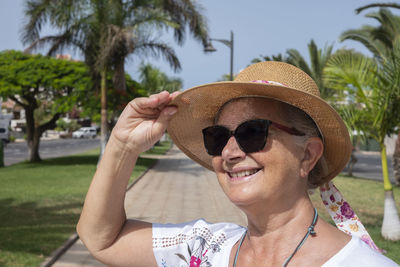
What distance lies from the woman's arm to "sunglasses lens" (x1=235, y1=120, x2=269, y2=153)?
1.22ft

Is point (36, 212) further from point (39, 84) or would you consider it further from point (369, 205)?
point (39, 84)

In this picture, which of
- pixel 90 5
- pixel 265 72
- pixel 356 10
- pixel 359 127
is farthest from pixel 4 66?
pixel 265 72

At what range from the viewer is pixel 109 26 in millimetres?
14883

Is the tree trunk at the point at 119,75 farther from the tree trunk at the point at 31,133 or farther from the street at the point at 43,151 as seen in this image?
the street at the point at 43,151

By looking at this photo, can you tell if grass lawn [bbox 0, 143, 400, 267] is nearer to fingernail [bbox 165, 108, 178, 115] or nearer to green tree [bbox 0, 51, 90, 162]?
green tree [bbox 0, 51, 90, 162]

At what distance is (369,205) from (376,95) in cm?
405

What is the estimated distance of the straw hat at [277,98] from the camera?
1527 millimetres

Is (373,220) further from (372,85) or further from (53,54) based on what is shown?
(53,54)

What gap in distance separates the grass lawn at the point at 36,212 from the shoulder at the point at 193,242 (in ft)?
12.6

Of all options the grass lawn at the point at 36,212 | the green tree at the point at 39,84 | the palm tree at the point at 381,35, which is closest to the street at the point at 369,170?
the palm tree at the point at 381,35

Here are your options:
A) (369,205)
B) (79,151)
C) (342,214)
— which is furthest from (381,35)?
(79,151)

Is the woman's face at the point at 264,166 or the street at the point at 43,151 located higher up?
the woman's face at the point at 264,166

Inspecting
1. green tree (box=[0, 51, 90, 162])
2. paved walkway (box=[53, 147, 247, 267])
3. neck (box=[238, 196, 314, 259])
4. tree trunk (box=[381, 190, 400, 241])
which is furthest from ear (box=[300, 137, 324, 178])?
green tree (box=[0, 51, 90, 162])

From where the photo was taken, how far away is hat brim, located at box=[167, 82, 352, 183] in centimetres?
153
